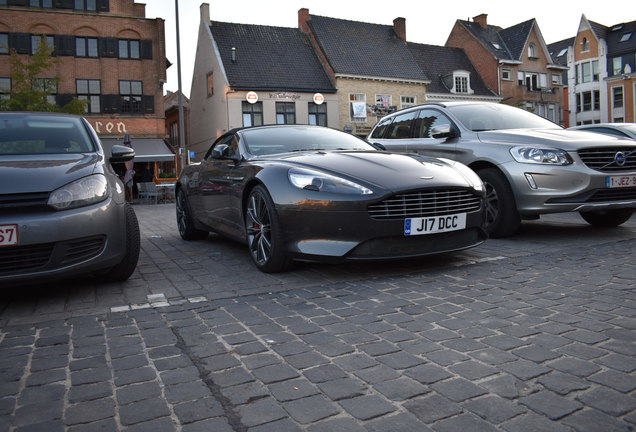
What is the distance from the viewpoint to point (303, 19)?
37.9 meters

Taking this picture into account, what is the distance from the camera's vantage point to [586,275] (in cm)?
432

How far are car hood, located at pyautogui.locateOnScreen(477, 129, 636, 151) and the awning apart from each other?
23776mm

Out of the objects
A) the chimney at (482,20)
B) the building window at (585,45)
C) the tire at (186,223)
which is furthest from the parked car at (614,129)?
the building window at (585,45)

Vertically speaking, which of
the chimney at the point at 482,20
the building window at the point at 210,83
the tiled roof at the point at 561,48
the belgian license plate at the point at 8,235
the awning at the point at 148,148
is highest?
the tiled roof at the point at 561,48

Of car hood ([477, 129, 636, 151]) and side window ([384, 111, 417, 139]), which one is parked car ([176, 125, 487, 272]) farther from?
side window ([384, 111, 417, 139])

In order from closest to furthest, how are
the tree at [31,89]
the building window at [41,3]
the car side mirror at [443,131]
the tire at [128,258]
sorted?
the tire at [128,258] < the car side mirror at [443,131] < the tree at [31,89] < the building window at [41,3]

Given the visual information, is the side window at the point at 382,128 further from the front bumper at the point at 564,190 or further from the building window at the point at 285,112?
the building window at the point at 285,112

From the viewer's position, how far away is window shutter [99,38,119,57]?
31.0 m

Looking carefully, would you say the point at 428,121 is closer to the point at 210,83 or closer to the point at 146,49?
the point at 146,49

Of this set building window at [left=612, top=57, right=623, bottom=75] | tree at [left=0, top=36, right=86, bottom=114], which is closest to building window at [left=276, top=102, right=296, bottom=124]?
tree at [left=0, top=36, right=86, bottom=114]

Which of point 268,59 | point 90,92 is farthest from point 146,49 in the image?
point 268,59

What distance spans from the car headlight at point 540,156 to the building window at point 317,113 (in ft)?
98.3

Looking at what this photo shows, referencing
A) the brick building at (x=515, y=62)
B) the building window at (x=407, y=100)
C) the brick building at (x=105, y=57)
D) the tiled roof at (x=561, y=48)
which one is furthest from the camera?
the tiled roof at (x=561, y=48)

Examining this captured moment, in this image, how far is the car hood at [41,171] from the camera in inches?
153
